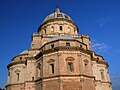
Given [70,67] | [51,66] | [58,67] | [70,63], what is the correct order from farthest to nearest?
1. [51,66]
2. [70,63]
3. [70,67]
4. [58,67]

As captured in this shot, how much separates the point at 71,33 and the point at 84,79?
15.9 metres

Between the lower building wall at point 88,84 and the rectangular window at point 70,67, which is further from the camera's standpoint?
the rectangular window at point 70,67

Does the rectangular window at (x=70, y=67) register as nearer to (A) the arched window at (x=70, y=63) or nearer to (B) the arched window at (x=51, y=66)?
(A) the arched window at (x=70, y=63)

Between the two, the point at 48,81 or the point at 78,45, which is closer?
the point at 48,81

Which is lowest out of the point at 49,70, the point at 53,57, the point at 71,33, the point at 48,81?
the point at 48,81

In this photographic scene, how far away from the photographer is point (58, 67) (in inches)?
1064

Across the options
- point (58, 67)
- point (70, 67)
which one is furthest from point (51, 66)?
point (70, 67)

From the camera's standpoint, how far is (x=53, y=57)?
28344 millimetres

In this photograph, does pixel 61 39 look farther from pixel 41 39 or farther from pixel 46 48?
pixel 41 39

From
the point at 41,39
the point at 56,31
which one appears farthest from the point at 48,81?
the point at 56,31

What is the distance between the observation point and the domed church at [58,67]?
26672 millimetres

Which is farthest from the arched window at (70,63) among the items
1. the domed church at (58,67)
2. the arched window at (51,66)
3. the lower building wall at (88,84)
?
the lower building wall at (88,84)

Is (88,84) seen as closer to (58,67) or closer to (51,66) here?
(58,67)

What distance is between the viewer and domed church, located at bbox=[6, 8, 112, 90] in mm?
26672
